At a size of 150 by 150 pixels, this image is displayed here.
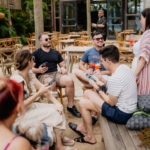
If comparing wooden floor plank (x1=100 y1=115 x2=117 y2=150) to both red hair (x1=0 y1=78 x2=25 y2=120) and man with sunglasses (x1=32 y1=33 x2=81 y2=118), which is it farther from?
man with sunglasses (x1=32 y1=33 x2=81 y2=118)

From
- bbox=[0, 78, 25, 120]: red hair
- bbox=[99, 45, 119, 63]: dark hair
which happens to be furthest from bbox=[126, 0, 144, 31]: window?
bbox=[0, 78, 25, 120]: red hair

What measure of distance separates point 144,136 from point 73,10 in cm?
1319

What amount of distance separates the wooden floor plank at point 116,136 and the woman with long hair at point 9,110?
912mm

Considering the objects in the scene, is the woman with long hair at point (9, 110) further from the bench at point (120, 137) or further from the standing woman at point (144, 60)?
the standing woman at point (144, 60)

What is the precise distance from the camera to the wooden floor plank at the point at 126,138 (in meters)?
1.68

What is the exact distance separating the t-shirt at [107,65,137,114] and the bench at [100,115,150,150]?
204 mm

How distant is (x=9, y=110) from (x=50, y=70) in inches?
102

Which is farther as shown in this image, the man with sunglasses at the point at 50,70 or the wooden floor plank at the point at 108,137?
the man with sunglasses at the point at 50,70

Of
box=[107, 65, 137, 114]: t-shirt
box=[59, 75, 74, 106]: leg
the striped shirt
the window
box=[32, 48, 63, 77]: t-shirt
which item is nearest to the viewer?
box=[107, 65, 137, 114]: t-shirt

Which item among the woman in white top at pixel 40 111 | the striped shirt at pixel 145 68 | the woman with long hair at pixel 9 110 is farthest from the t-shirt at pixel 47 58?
the woman with long hair at pixel 9 110

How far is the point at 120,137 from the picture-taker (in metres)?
1.83

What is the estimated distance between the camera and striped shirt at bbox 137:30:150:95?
2431 mm

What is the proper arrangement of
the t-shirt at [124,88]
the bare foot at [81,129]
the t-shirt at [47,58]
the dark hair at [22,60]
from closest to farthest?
the t-shirt at [124,88]
the dark hair at [22,60]
the bare foot at [81,129]
the t-shirt at [47,58]

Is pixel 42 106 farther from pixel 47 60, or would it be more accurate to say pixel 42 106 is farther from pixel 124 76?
pixel 47 60
